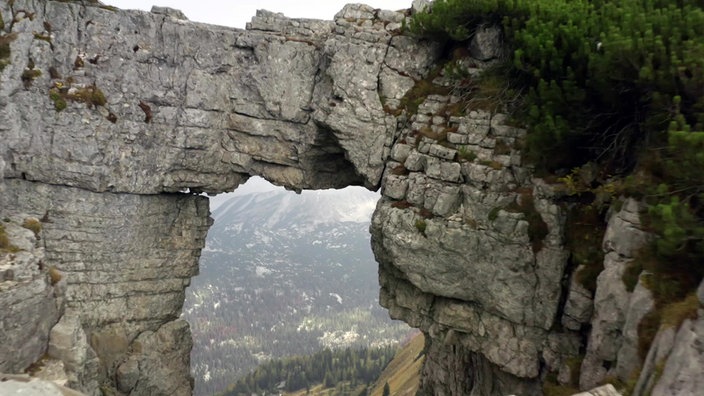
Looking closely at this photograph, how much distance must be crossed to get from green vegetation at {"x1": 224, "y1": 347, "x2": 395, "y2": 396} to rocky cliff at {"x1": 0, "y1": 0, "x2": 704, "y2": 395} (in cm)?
12631

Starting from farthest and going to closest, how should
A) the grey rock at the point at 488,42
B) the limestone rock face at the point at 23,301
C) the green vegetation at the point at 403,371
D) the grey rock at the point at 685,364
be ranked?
the green vegetation at the point at 403,371, the grey rock at the point at 488,42, the limestone rock face at the point at 23,301, the grey rock at the point at 685,364

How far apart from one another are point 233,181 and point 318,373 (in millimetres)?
156006

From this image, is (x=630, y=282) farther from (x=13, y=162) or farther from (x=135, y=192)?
(x=13, y=162)

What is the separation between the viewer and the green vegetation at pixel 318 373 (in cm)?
15756

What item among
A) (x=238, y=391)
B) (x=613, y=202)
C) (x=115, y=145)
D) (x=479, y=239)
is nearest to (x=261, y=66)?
(x=115, y=145)

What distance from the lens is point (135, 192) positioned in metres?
29.2

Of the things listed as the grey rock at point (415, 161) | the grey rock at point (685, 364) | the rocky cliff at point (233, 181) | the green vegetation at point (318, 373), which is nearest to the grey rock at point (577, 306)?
the rocky cliff at point (233, 181)

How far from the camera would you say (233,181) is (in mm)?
31625

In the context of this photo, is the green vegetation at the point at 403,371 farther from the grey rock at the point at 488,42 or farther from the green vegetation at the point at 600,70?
the green vegetation at the point at 600,70

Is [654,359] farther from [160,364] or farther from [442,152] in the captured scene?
[160,364]

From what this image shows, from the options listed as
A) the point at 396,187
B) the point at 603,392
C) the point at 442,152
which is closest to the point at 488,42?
the point at 442,152

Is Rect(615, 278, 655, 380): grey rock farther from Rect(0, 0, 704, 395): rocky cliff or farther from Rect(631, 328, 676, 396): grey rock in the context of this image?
Rect(0, 0, 704, 395): rocky cliff

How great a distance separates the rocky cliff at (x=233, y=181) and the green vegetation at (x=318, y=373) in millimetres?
126315

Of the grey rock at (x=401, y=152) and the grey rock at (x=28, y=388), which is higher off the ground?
the grey rock at (x=401, y=152)
